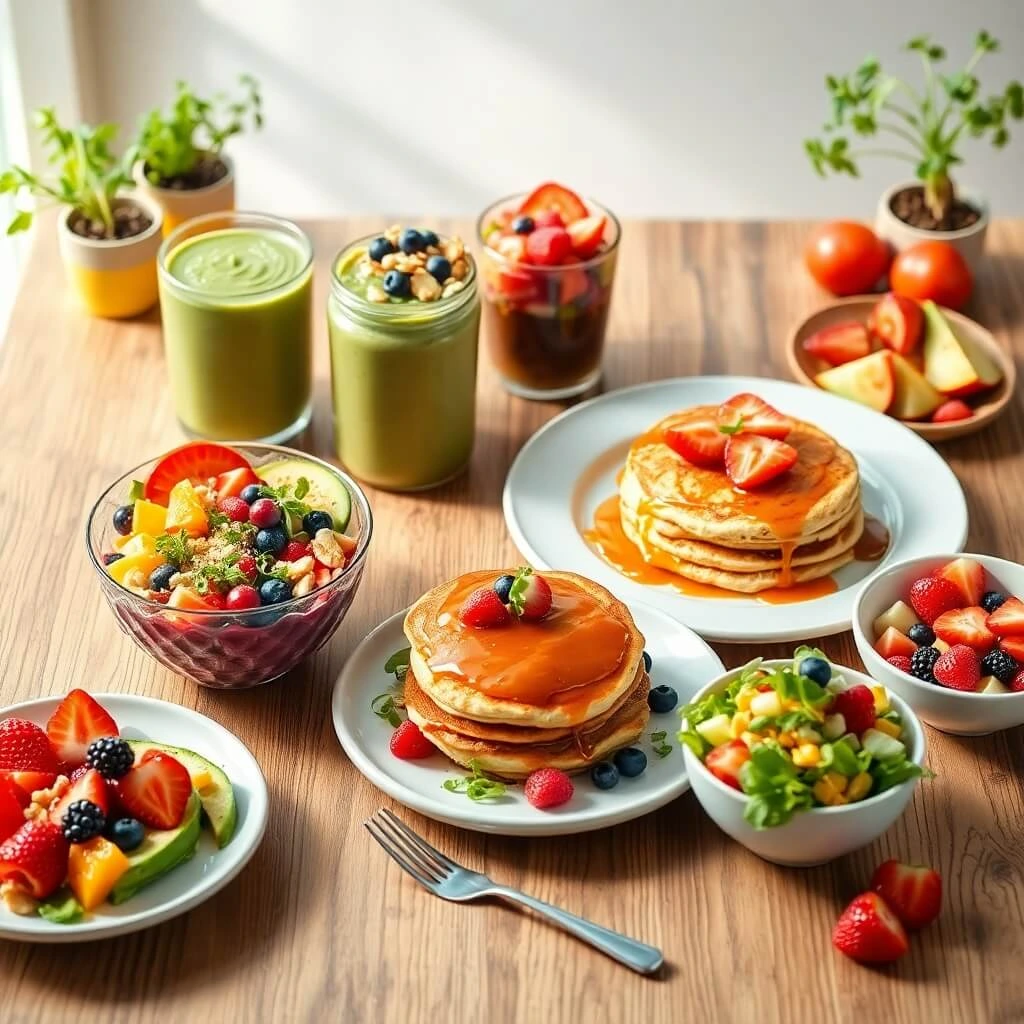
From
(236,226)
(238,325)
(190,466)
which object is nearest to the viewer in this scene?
(190,466)

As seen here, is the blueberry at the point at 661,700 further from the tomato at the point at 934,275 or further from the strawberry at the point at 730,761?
the tomato at the point at 934,275

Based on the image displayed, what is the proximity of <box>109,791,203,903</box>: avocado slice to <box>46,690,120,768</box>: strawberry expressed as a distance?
18 cm

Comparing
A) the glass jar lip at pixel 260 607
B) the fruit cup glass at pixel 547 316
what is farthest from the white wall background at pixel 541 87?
the glass jar lip at pixel 260 607

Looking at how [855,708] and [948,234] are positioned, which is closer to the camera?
[855,708]

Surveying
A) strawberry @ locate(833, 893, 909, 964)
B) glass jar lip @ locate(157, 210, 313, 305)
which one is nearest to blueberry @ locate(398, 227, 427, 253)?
glass jar lip @ locate(157, 210, 313, 305)

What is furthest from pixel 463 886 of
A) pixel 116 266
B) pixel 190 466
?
pixel 116 266

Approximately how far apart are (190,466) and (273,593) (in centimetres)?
A: 36

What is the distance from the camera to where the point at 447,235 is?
3291 millimetres

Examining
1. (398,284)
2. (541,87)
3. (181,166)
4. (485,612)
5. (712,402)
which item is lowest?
(541,87)

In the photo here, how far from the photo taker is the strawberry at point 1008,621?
2.01m

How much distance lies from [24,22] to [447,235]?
165 centimetres

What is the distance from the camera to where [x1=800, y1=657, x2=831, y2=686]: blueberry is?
5.88 feet

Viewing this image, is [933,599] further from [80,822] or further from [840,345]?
[80,822]

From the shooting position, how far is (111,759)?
70.1 inches
